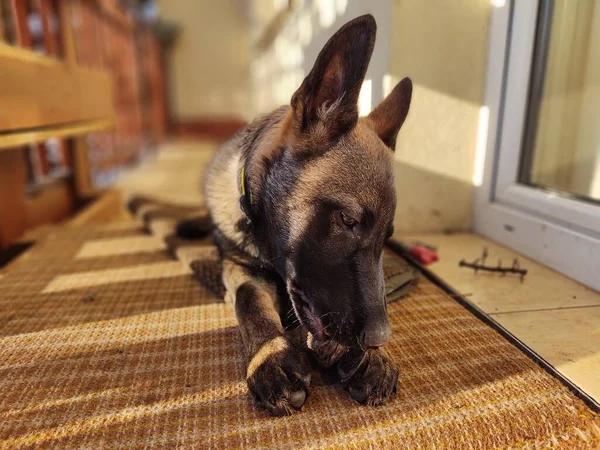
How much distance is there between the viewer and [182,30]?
7969 mm

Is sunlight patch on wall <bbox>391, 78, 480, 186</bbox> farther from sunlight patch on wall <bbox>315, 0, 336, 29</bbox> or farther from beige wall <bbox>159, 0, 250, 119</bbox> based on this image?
beige wall <bbox>159, 0, 250, 119</bbox>

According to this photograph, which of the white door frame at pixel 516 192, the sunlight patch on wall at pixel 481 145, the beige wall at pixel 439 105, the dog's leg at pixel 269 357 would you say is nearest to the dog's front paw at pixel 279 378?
the dog's leg at pixel 269 357

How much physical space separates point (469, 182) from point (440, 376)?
112 centimetres

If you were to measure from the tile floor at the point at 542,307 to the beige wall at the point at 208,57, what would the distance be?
7.19 meters

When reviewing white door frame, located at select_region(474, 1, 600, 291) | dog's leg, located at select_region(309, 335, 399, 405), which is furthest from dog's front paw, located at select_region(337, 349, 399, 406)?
white door frame, located at select_region(474, 1, 600, 291)

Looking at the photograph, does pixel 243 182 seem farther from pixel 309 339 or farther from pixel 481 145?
pixel 481 145

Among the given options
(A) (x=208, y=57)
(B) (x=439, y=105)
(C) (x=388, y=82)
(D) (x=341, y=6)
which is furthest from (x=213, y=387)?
(A) (x=208, y=57)

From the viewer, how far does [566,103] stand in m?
1.45

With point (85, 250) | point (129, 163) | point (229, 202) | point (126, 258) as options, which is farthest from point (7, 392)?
point (129, 163)

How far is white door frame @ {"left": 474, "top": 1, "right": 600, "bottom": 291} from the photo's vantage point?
1271mm

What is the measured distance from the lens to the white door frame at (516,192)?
1271mm

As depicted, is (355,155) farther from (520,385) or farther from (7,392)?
(7,392)

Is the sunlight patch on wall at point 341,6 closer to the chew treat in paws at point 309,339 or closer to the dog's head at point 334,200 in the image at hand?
the dog's head at point 334,200

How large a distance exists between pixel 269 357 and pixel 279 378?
5 cm
